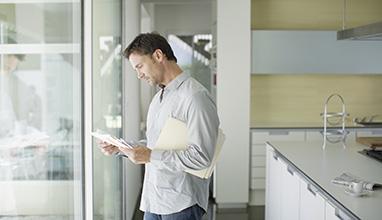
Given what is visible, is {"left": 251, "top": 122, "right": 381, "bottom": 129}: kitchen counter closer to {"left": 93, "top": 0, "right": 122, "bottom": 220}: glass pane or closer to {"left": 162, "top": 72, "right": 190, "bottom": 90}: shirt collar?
{"left": 93, "top": 0, "right": 122, "bottom": 220}: glass pane

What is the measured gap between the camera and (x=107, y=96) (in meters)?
3.65

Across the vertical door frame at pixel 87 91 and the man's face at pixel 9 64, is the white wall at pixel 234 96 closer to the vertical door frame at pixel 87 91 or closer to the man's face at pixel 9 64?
the vertical door frame at pixel 87 91

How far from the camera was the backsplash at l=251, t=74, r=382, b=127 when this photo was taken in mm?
6105

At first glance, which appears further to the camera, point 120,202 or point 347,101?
point 347,101

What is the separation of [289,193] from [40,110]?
6.36ft

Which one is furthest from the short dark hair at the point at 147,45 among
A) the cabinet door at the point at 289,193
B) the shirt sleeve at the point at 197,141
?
the cabinet door at the point at 289,193

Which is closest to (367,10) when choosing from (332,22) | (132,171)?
(332,22)

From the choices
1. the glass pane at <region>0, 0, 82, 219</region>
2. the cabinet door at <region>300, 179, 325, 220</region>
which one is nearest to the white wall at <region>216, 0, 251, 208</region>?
the cabinet door at <region>300, 179, 325, 220</region>

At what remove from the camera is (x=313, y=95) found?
20.2 feet

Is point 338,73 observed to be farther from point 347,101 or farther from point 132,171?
point 132,171

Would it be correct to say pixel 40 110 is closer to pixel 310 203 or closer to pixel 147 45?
pixel 147 45

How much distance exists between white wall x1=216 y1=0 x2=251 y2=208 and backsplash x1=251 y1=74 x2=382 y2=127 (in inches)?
26.9

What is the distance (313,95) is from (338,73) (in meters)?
0.50

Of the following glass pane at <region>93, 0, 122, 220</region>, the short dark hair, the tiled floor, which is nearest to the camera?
the short dark hair
